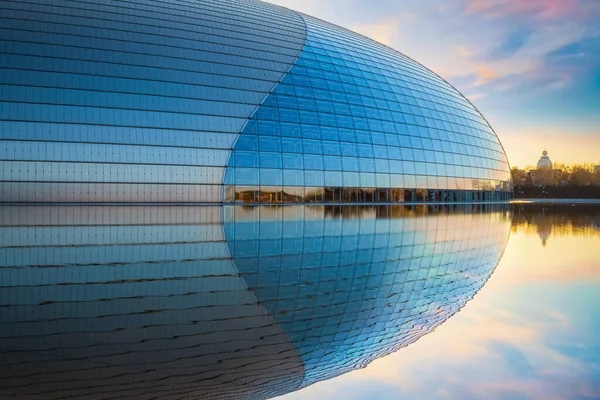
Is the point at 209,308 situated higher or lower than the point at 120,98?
lower

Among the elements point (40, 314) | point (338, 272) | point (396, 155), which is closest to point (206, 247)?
point (338, 272)

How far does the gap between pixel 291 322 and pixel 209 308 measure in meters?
1.23

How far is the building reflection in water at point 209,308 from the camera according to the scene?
518 centimetres

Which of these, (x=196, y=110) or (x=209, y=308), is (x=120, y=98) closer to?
(x=196, y=110)

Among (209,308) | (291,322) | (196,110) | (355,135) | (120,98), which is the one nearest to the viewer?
(291,322)

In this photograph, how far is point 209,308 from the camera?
7.60 m

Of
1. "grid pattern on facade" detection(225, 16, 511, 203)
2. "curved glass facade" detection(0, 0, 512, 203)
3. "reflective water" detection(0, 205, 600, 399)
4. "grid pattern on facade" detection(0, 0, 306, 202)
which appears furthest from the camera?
"grid pattern on facade" detection(225, 16, 511, 203)

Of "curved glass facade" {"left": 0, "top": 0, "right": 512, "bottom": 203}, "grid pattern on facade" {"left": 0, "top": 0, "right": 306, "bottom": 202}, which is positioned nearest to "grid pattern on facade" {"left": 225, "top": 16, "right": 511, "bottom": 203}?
"curved glass facade" {"left": 0, "top": 0, "right": 512, "bottom": 203}

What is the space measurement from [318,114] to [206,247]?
24503mm

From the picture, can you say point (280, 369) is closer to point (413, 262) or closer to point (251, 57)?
point (413, 262)

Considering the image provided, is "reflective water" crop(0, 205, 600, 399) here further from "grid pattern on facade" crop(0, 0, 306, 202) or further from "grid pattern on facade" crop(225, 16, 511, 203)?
"grid pattern on facade" crop(225, 16, 511, 203)

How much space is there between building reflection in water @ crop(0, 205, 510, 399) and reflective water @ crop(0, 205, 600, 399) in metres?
0.03

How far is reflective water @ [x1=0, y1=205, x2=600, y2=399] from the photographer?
5105mm

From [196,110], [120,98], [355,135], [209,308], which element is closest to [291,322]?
[209,308]
